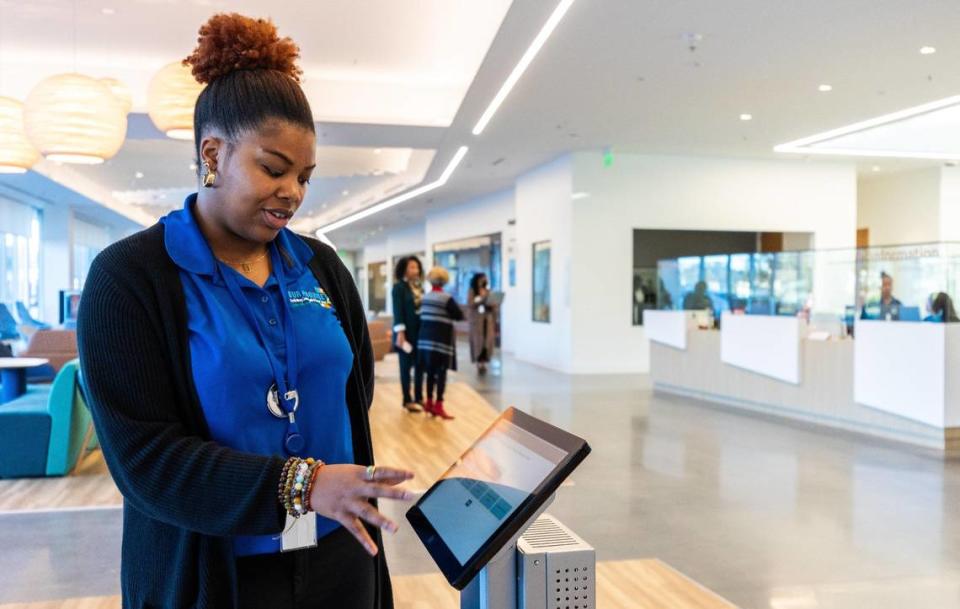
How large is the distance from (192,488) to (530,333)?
14554mm

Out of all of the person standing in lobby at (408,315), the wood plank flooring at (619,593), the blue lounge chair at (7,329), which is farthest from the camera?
the blue lounge chair at (7,329)

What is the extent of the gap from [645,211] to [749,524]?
366 inches

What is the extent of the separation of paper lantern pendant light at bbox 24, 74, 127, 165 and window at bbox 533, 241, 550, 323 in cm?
940

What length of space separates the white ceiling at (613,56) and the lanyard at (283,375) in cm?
535

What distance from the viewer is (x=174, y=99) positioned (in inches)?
221

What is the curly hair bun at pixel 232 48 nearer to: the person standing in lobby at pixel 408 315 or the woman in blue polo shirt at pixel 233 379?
the woman in blue polo shirt at pixel 233 379

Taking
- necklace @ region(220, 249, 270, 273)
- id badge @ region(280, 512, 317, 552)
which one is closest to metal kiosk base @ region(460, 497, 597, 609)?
id badge @ region(280, 512, 317, 552)

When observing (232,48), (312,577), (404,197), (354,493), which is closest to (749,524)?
(312,577)

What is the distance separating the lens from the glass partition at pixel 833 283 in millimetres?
7168

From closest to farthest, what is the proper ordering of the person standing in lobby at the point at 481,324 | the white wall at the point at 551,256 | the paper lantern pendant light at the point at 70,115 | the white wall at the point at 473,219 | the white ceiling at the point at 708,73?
1. the paper lantern pendant light at the point at 70,115
2. the white ceiling at the point at 708,73
3. the person standing in lobby at the point at 481,324
4. the white wall at the point at 551,256
5. the white wall at the point at 473,219

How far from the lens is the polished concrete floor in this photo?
3.65 metres

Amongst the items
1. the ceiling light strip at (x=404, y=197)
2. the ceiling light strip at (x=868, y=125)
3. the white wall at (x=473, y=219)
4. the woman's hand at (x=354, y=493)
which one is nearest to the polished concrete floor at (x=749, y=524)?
the woman's hand at (x=354, y=493)

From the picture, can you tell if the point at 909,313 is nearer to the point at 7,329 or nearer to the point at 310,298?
the point at 310,298

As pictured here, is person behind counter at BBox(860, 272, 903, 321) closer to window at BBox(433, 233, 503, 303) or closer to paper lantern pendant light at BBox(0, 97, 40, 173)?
paper lantern pendant light at BBox(0, 97, 40, 173)
